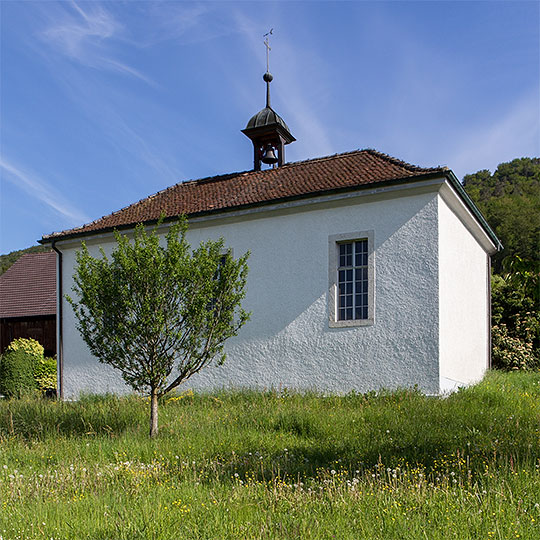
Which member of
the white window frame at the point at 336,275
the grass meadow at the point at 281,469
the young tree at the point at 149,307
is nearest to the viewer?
the grass meadow at the point at 281,469

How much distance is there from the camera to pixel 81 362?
1589 cm

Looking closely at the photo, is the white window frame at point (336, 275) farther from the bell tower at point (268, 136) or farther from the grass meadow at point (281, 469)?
the bell tower at point (268, 136)

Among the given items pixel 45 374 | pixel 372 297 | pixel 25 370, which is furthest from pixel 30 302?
pixel 372 297

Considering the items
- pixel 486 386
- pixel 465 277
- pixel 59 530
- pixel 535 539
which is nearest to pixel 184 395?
pixel 486 386

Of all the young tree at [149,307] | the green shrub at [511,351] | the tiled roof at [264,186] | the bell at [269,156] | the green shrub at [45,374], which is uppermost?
the bell at [269,156]

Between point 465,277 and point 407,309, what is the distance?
3.23m

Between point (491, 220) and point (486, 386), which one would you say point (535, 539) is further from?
point (491, 220)

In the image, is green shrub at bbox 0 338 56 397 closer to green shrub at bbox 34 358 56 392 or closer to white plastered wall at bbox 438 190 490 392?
green shrub at bbox 34 358 56 392

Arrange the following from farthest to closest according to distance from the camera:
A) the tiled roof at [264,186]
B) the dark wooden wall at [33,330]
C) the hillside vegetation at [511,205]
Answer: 1. the hillside vegetation at [511,205]
2. the dark wooden wall at [33,330]
3. the tiled roof at [264,186]

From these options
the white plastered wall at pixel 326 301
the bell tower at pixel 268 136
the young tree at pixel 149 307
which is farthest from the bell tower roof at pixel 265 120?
the young tree at pixel 149 307

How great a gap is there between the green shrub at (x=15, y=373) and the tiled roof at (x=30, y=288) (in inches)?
163

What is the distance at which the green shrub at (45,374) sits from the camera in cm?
1845

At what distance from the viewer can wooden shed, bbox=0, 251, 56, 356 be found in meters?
22.1

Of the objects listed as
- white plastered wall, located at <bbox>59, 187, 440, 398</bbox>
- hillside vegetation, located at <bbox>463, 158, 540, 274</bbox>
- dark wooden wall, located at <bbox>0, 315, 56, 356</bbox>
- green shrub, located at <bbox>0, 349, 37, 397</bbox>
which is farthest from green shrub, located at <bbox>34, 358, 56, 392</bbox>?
hillside vegetation, located at <bbox>463, 158, 540, 274</bbox>
